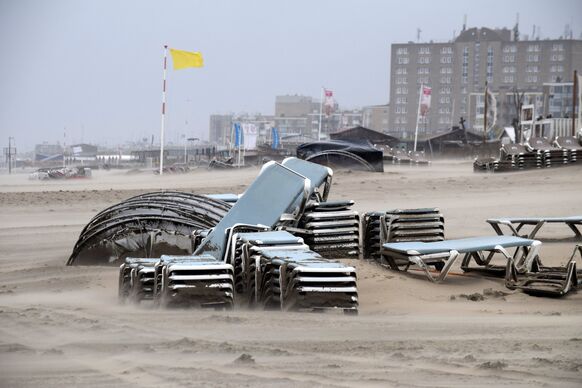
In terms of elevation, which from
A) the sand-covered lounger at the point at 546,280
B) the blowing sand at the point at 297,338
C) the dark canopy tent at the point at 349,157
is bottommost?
the blowing sand at the point at 297,338

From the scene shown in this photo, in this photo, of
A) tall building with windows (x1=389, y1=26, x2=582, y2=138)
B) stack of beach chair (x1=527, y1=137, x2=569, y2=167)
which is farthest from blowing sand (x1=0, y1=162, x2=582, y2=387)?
tall building with windows (x1=389, y1=26, x2=582, y2=138)

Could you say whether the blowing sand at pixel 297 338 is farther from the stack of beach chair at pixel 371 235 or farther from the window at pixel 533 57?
the window at pixel 533 57

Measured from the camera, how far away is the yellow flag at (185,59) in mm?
26312

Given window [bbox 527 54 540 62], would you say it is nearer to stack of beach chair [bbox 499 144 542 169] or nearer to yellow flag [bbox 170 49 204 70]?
stack of beach chair [bbox 499 144 542 169]

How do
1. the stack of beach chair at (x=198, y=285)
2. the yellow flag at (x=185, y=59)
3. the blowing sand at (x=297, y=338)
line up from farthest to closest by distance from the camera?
the yellow flag at (x=185, y=59) → the stack of beach chair at (x=198, y=285) → the blowing sand at (x=297, y=338)

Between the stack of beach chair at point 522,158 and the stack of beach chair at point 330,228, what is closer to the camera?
the stack of beach chair at point 330,228

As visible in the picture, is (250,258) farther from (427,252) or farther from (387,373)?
(387,373)

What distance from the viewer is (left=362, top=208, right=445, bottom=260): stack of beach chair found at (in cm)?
1012

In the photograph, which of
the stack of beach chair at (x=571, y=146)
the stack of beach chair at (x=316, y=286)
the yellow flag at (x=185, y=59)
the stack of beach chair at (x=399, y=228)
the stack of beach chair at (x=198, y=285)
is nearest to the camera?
the stack of beach chair at (x=316, y=286)

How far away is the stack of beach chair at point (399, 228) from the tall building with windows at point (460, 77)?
97.7 meters

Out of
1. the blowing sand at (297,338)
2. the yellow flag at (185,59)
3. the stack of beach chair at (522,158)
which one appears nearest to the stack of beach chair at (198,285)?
the blowing sand at (297,338)

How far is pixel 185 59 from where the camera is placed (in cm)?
2655

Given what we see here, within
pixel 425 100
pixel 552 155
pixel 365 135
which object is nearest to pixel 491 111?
pixel 425 100

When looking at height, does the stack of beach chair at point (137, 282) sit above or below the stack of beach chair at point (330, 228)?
below
